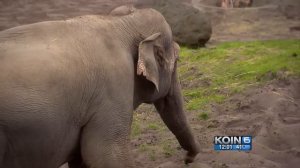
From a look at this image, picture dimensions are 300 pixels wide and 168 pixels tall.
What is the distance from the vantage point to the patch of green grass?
26.5 feet

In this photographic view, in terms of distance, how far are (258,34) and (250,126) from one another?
6.17 meters

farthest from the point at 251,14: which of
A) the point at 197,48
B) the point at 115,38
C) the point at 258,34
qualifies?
the point at 115,38

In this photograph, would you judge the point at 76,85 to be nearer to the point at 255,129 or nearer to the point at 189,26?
the point at 255,129

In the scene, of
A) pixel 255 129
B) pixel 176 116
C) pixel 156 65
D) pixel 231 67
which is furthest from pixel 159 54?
pixel 231 67

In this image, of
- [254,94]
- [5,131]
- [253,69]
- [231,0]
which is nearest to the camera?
[5,131]

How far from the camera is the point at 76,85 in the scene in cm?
383

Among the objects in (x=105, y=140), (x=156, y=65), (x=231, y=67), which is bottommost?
(x=231, y=67)

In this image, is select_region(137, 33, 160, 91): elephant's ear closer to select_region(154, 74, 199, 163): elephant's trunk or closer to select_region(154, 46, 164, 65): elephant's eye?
select_region(154, 46, 164, 65): elephant's eye

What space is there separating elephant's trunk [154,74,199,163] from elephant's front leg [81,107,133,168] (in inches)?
47.1

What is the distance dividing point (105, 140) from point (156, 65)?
34.6 inches

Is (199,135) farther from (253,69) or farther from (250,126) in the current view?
(253,69)

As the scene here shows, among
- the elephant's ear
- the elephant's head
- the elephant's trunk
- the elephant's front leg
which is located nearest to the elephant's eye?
the elephant's head

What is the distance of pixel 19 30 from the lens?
3.88 metres

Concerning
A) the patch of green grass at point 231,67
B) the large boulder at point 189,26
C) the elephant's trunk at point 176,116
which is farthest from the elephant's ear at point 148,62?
the large boulder at point 189,26
